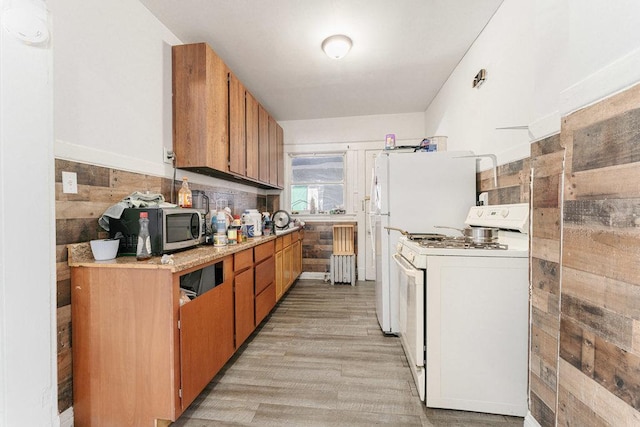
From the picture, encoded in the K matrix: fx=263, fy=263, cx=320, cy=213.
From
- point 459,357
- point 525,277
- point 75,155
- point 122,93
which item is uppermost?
point 122,93

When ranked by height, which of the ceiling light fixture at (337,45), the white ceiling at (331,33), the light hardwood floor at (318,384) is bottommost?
the light hardwood floor at (318,384)

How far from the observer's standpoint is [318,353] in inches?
83.3

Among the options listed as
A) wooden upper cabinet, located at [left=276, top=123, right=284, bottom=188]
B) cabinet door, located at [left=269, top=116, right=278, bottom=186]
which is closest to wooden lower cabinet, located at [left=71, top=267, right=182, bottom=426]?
cabinet door, located at [left=269, top=116, right=278, bottom=186]

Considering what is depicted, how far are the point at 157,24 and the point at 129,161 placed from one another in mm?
1133

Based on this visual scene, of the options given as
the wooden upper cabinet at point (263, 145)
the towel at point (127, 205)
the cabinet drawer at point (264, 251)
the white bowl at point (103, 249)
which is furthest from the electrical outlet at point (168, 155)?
the wooden upper cabinet at point (263, 145)

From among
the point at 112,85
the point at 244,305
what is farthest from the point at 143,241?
the point at 112,85

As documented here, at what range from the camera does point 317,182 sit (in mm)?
4535

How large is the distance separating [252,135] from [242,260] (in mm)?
1626

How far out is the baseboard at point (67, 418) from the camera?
1.33 m

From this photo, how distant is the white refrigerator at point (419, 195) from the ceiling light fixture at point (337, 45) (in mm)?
994

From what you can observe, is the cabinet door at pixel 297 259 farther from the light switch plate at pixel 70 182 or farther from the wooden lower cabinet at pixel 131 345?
the light switch plate at pixel 70 182

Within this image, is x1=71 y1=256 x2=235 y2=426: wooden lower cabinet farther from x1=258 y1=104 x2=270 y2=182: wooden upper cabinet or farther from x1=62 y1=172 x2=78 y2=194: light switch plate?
x1=258 y1=104 x2=270 y2=182: wooden upper cabinet

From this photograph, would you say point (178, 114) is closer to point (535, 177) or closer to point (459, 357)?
point (535, 177)

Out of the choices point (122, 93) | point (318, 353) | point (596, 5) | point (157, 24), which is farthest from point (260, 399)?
point (157, 24)
